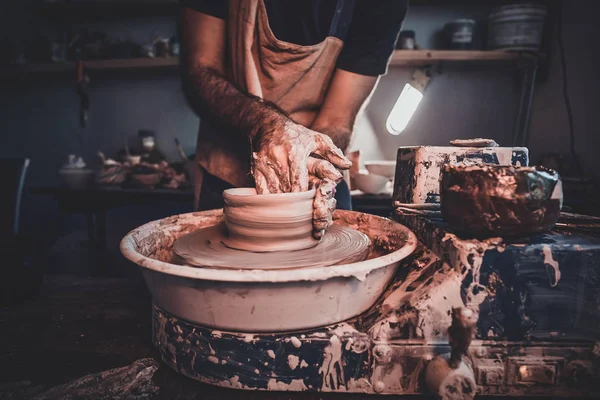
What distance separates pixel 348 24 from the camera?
1.69m

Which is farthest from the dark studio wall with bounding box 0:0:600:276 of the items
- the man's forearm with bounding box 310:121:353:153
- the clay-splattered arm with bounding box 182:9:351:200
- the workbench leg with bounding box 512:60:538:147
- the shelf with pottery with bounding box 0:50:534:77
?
the clay-splattered arm with bounding box 182:9:351:200

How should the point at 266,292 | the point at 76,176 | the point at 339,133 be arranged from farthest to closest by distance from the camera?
the point at 76,176, the point at 339,133, the point at 266,292

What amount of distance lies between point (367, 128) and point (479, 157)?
9.43 ft

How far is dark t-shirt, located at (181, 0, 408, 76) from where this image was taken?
5.08 feet

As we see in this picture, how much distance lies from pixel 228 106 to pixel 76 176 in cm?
271

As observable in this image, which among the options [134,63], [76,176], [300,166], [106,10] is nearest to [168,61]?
[134,63]

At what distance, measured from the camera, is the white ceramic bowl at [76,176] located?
3.38 meters

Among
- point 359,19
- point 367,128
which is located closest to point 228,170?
point 359,19

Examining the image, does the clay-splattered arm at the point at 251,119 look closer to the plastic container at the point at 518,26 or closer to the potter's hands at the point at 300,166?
the potter's hands at the point at 300,166

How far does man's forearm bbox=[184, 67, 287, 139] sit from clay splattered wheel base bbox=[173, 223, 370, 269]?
39cm

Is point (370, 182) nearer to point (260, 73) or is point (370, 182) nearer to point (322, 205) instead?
point (260, 73)

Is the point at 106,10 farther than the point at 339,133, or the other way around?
the point at 106,10

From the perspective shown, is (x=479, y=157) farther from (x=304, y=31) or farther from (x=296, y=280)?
(x=304, y=31)

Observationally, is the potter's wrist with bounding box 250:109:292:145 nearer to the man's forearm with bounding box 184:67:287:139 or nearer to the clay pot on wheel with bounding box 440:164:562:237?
the man's forearm with bounding box 184:67:287:139
